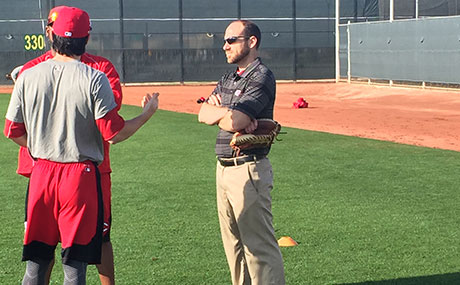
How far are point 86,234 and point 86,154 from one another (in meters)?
0.46

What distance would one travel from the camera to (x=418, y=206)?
9.20 meters

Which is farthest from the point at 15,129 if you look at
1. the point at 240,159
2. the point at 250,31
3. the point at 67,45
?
the point at 250,31

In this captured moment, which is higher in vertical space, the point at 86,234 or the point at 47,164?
the point at 47,164

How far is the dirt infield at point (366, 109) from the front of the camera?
58.3 ft

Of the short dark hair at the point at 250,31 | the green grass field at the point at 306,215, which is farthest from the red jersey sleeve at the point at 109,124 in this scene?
the green grass field at the point at 306,215

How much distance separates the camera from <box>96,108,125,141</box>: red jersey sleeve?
442 centimetres

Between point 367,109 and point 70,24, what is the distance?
2155cm

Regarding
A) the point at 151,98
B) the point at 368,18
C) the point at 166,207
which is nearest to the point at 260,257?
the point at 151,98

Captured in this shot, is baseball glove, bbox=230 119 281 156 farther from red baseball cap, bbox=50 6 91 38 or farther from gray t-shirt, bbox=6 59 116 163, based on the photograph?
red baseball cap, bbox=50 6 91 38

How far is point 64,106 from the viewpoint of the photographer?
4.43m

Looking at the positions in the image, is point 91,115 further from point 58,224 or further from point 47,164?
point 58,224

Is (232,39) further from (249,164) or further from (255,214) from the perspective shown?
(255,214)

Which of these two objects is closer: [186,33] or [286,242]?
[286,242]

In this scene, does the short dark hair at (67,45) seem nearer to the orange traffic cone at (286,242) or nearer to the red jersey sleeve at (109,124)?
the red jersey sleeve at (109,124)
